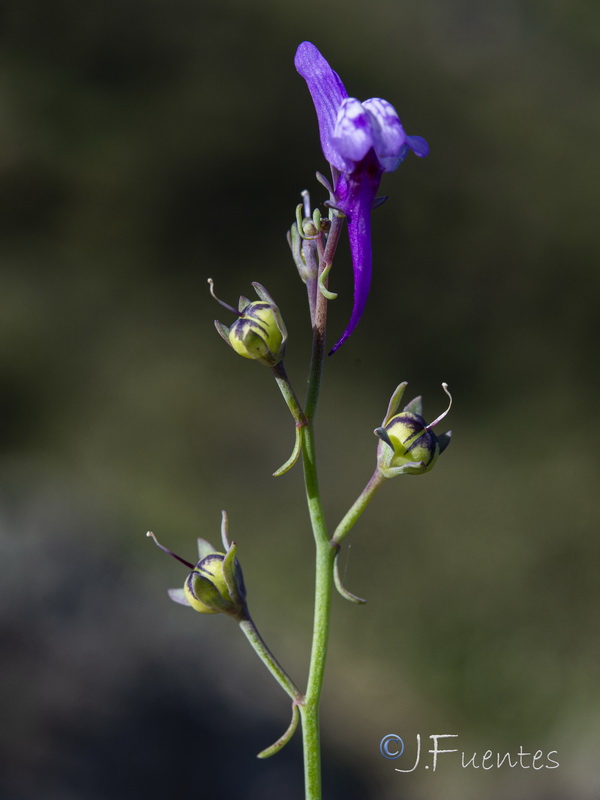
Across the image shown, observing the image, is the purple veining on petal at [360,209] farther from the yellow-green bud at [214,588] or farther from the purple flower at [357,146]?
the yellow-green bud at [214,588]

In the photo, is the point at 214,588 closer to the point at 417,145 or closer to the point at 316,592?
the point at 316,592

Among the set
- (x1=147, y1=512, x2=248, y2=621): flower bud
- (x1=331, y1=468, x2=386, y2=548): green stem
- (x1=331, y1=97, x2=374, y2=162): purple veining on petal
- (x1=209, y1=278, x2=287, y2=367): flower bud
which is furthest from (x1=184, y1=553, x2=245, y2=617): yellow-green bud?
(x1=331, y1=97, x2=374, y2=162): purple veining on petal

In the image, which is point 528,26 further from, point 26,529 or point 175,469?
point 26,529

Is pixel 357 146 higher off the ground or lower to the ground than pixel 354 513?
higher

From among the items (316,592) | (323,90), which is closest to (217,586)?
(316,592)

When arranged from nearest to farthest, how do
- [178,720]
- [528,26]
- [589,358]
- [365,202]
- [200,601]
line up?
[365,202] → [200,601] → [178,720] → [589,358] → [528,26]

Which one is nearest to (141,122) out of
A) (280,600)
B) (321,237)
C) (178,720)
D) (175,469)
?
(175,469)
